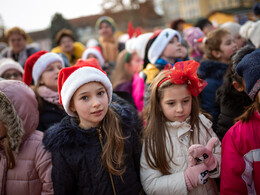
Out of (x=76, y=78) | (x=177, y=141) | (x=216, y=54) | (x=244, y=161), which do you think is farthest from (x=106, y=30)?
(x=244, y=161)

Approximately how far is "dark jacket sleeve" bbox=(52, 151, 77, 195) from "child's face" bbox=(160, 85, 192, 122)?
1135 millimetres

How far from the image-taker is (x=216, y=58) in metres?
3.52

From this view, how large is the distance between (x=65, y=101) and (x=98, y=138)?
50 cm

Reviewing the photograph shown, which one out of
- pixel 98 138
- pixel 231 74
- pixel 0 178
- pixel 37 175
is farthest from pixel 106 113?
pixel 231 74

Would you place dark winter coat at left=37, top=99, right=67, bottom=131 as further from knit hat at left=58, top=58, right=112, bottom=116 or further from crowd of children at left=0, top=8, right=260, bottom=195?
knit hat at left=58, top=58, right=112, bottom=116

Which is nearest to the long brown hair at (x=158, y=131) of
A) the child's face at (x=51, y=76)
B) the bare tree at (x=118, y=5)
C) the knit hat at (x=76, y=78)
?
the knit hat at (x=76, y=78)

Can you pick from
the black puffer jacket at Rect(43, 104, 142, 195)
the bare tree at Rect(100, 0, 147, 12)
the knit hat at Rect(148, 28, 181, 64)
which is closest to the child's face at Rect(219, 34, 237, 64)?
the knit hat at Rect(148, 28, 181, 64)

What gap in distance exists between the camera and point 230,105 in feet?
8.24

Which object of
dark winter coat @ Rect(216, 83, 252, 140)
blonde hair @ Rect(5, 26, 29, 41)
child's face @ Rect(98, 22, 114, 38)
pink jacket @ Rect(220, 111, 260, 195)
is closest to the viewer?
pink jacket @ Rect(220, 111, 260, 195)

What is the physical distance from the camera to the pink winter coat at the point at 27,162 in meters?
2.23

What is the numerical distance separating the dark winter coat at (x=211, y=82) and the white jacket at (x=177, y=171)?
80 centimetres

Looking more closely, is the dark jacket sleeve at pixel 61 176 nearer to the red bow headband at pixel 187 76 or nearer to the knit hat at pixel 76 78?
the knit hat at pixel 76 78

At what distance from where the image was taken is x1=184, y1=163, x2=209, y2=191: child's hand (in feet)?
6.59

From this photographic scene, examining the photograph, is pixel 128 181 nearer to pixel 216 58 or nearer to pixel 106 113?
pixel 106 113
